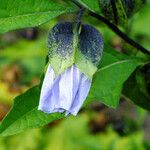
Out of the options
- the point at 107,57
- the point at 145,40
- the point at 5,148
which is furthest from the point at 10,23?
the point at 145,40

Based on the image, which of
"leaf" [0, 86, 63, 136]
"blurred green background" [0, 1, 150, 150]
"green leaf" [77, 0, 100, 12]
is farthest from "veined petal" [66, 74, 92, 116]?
"blurred green background" [0, 1, 150, 150]

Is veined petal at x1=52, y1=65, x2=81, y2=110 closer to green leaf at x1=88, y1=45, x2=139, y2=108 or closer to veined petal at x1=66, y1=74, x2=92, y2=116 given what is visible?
veined petal at x1=66, y1=74, x2=92, y2=116

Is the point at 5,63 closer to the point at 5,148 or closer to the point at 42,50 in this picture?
the point at 42,50

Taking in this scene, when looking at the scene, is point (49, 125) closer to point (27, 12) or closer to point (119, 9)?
point (119, 9)

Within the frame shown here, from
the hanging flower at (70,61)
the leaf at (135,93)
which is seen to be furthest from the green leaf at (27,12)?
the leaf at (135,93)

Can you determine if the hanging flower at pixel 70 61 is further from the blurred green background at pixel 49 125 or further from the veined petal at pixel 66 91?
the blurred green background at pixel 49 125
